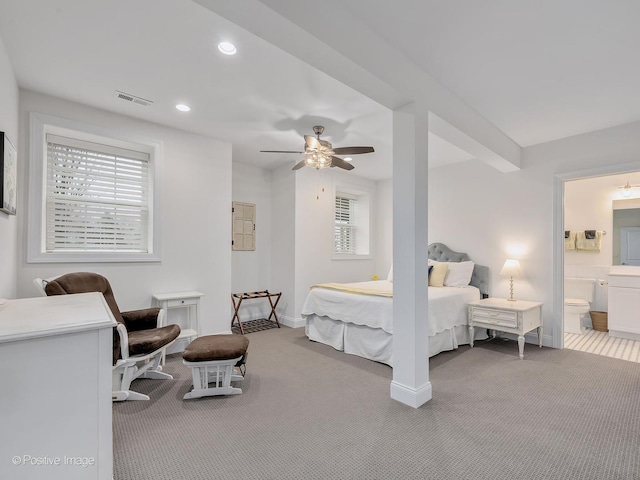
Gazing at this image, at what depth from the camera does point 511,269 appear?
4.08 meters

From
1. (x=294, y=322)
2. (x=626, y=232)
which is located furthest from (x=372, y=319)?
(x=626, y=232)

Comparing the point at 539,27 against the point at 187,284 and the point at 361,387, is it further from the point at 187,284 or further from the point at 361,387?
the point at 187,284

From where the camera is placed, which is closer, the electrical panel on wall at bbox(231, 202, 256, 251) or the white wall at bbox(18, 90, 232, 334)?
the white wall at bbox(18, 90, 232, 334)

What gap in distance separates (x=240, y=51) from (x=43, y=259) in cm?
261

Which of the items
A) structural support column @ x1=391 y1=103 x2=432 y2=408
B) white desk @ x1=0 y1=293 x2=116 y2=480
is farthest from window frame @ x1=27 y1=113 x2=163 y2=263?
structural support column @ x1=391 y1=103 x2=432 y2=408

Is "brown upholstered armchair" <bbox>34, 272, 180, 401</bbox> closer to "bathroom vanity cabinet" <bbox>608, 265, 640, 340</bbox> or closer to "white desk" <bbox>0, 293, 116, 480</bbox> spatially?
"white desk" <bbox>0, 293, 116, 480</bbox>

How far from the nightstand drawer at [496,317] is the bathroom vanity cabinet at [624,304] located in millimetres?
2072

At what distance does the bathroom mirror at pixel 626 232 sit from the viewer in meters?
4.84

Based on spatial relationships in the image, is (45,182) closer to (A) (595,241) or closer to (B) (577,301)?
(B) (577,301)

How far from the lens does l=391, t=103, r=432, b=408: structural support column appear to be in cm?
239

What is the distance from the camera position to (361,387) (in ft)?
→ 9.01

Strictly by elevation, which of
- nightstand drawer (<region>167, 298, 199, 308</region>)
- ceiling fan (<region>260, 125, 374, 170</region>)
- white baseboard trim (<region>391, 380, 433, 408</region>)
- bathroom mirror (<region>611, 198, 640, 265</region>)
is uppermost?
ceiling fan (<region>260, 125, 374, 170</region>)

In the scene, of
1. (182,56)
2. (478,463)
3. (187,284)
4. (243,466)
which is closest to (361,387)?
(478,463)

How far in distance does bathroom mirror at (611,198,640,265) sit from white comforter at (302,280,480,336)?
2634 mm
